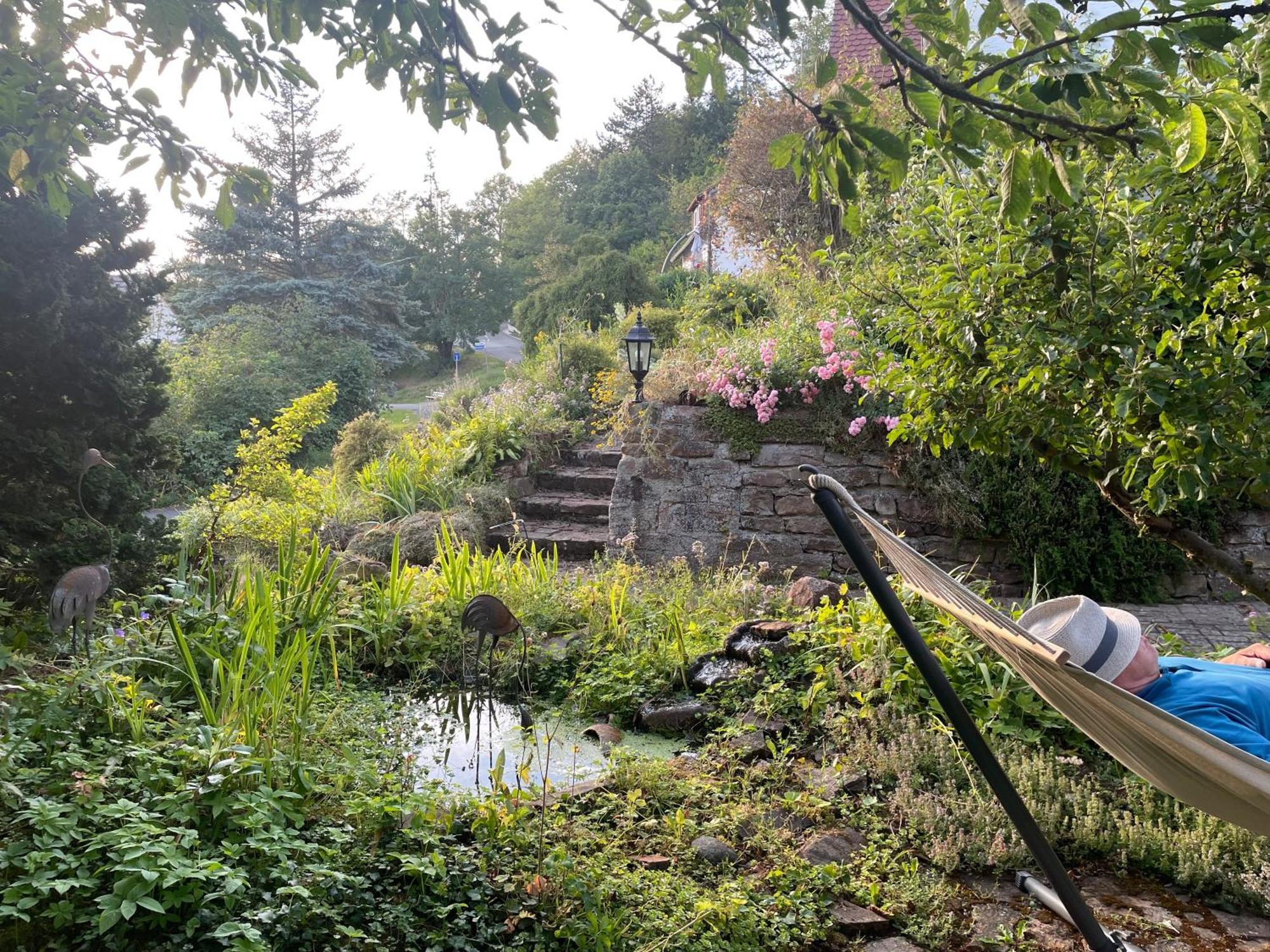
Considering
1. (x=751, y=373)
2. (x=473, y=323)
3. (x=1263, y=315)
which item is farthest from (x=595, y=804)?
(x=473, y=323)

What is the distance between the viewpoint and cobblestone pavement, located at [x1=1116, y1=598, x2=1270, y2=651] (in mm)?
4965

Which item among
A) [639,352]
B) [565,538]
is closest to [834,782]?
[565,538]

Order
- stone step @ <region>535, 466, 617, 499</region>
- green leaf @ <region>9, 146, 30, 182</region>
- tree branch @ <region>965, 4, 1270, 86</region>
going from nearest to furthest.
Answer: tree branch @ <region>965, 4, 1270, 86</region>
green leaf @ <region>9, 146, 30, 182</region>
stone step @ <region>535, 466, 617, 499</region>

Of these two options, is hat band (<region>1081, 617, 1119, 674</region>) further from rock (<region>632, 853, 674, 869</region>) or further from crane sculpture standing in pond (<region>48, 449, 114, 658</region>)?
crane sculpture standing in pond (<region>48, 449, 114, 658</region>)

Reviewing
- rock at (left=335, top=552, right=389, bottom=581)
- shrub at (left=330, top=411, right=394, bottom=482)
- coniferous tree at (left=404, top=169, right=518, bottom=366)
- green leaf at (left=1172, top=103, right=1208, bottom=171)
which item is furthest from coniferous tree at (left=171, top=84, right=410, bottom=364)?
green leaf at (left=1172, top=103, right=1208, bottom=171)

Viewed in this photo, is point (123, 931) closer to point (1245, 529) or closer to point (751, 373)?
point (751, 373)

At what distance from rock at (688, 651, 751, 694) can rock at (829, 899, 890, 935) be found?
160cm

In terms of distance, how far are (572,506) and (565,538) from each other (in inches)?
26.2

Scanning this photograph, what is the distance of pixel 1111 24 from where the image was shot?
3.34 ft

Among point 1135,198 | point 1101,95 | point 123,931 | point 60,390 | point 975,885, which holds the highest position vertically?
point 1135,198

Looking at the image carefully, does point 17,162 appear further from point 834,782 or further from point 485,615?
point 834,782

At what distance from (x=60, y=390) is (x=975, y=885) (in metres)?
4.26

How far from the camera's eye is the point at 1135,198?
238cm

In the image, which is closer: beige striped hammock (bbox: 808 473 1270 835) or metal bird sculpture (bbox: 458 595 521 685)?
beige striped hammock (bbox: 808 473 1270 835)
